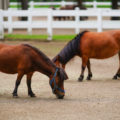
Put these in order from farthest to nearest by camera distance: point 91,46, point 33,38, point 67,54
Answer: point 33,38, point 91,46, point 67,54

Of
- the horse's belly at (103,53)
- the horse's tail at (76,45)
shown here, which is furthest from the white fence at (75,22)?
the horse's tail at (76,45)

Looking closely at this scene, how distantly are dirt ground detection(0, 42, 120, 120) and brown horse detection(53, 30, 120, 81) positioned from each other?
2.17ft

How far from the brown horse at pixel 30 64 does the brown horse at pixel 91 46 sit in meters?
2.74

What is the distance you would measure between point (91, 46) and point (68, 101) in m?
3.84

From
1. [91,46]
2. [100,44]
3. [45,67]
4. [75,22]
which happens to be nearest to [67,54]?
[91,46]

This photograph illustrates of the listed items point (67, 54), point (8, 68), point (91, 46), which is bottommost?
point (67, 54)

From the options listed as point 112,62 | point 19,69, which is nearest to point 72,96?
point 19,69

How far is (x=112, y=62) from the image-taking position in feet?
60.5

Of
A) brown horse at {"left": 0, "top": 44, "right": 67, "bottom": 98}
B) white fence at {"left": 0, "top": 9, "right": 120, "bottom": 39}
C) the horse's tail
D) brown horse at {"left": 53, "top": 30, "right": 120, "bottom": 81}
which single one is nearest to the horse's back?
brown horse at {"left": 53, "top": 30, "right": 120, "bottom": 81}

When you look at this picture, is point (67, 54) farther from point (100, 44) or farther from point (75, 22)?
point (75, 22)

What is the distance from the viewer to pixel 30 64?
11.3 meters

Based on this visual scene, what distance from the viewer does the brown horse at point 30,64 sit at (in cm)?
1112

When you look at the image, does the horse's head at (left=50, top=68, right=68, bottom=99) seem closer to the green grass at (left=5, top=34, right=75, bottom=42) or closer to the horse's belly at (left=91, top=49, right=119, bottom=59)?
the horse's belly at (left=91, top=49, right=119, bottom=59)

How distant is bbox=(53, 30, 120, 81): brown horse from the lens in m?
14.3
